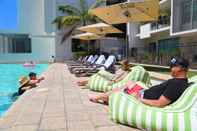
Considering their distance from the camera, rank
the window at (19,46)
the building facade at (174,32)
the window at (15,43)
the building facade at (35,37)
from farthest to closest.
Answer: the window at (19,46), the window at (15,43), the building facade at (35,37), the building facade at (174,32)

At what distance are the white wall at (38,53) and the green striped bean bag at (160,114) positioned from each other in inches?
1233

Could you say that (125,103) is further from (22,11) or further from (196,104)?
(22,11)

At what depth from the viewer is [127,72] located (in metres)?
7.11

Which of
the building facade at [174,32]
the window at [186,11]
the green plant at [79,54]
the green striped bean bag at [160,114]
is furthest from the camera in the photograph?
the green plant at [79,54]

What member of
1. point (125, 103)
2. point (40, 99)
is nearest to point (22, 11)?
point (40, 99)

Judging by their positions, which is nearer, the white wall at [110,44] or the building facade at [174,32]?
Result: the building facade at [174,32]

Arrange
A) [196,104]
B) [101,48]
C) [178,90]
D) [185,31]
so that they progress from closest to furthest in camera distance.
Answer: [196,104] < [178,90] < [185,31] < [101,48]

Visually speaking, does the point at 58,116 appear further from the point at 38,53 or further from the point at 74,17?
the point at 38,53

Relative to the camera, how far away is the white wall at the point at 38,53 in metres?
35.2

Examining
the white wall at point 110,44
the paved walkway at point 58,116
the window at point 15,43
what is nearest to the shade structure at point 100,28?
the paved walkway at point 58,116

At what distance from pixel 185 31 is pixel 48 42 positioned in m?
20.3

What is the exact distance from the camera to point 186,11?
65.2 feet

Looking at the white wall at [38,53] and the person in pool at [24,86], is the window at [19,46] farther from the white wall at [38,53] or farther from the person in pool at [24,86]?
the person in pool at [24,86]

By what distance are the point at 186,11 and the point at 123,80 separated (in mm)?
14487
